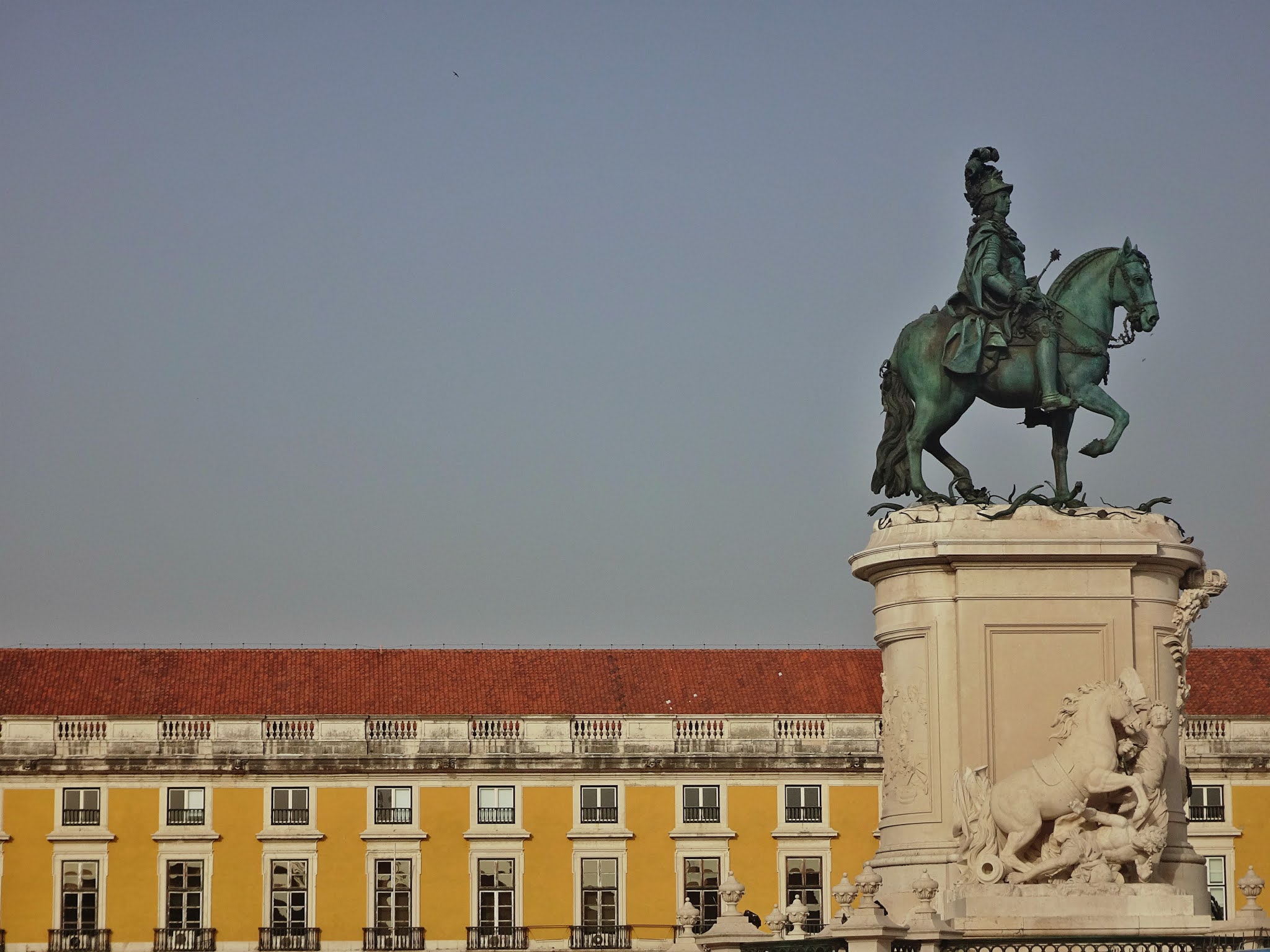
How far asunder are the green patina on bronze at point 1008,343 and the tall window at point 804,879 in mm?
36525

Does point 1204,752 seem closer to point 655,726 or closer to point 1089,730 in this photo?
point 655,726

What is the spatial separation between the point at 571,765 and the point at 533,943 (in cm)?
415

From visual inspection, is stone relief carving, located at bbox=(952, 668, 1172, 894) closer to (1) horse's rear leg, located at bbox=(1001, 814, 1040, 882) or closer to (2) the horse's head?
(1) horse's rear leg, located at bbox=(1001, 814, 1040, 882)

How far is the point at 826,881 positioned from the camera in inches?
2331

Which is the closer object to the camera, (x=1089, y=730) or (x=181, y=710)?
(x=1089, y=730)

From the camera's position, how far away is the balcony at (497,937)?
5884 centimetres

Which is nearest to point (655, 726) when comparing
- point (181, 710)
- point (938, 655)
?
point (181, 710)

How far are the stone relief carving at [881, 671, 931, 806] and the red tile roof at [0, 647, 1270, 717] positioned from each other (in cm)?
3827

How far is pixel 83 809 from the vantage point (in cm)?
5894

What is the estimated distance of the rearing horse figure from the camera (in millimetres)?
23531

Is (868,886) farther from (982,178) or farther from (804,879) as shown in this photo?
(804,879)

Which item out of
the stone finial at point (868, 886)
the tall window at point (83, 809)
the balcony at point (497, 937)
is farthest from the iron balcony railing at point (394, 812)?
the stone finial at point (868, 886)

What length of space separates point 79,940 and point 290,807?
554 centimetres

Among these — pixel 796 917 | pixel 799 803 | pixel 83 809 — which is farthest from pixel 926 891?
pixel 83 809
